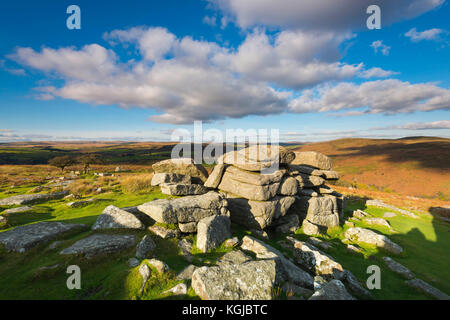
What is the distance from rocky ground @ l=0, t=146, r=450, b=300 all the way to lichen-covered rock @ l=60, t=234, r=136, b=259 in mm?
45

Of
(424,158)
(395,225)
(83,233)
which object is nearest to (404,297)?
(395,225)

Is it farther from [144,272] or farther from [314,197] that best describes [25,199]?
[314,197]

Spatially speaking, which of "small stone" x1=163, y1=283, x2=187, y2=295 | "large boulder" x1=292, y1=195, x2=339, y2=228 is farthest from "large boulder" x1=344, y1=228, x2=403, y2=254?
"small stone" x1=163, y1=283, x2=187, y2=295

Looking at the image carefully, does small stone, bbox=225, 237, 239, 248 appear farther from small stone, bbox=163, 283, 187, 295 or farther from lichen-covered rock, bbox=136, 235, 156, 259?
small stone, bbox=163, 283, 187, 295

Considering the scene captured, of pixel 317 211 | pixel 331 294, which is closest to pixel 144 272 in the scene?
pixel 331 294

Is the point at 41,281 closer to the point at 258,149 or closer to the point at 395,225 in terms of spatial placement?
the point at 258,149

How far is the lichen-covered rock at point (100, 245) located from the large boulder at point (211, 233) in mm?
3558

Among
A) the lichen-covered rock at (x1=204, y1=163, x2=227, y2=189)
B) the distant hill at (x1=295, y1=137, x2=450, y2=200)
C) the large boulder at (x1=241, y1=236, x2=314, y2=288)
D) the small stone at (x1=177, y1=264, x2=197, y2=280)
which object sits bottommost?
the distant hill at (x1=295, y1=137, x2=450, y2=200)

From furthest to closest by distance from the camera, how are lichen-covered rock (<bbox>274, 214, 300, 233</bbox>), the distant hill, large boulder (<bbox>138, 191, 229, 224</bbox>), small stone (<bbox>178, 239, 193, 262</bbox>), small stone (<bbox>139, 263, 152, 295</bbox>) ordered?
1. the distant hill
2. lichen-covered rock (<bbox>274, 214, 300, 233</bbox>)
3. large boulder (<bbox>138, 191, 229, 224</bbox>)
4. small stone (<bbox>178, 239, 193, 262</bbox>)
5. small stone (<bbox>139, 263, 152, 295</bbox>)

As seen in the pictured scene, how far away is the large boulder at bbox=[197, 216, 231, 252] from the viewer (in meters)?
9.77

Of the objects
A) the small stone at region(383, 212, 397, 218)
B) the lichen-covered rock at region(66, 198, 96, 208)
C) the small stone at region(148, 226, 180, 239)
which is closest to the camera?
the small stone at region(148, 226, 180, 239)

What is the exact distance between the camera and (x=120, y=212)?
1100cm

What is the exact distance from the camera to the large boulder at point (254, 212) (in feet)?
47.2

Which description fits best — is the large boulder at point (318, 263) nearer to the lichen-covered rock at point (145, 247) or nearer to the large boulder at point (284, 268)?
the large boulder at point (284, 268)
